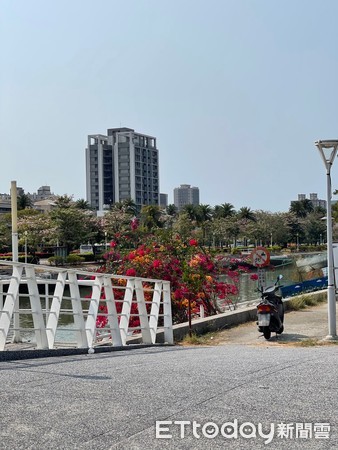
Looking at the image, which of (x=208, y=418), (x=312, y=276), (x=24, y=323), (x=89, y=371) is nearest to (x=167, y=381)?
(x=89, y=371)

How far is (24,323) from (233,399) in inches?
675

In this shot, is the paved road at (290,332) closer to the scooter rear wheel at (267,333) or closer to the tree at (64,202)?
the scooter rear wheel at (267,333)

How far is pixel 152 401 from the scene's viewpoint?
529cm

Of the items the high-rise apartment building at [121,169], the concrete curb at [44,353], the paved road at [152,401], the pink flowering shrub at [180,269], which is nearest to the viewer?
the paved road at [152,401]

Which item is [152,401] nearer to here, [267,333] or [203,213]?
[267,333]

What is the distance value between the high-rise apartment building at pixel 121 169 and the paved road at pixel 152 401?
168 metres

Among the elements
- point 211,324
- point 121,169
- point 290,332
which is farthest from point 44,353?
point 121,169

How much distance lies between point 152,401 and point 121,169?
174 metres

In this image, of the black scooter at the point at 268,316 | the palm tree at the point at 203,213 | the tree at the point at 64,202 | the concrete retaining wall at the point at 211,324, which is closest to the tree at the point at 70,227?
the tree at the point at 64,202

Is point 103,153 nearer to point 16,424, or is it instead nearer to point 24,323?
point 24,323

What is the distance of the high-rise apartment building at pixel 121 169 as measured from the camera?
581 feet

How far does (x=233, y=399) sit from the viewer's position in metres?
5.38

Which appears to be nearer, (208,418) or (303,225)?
(208,418)

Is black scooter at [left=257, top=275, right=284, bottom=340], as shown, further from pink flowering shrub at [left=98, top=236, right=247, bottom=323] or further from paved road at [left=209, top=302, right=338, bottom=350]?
pink flowering shrub at [left=98, top=236, right=247, bottom=323]
